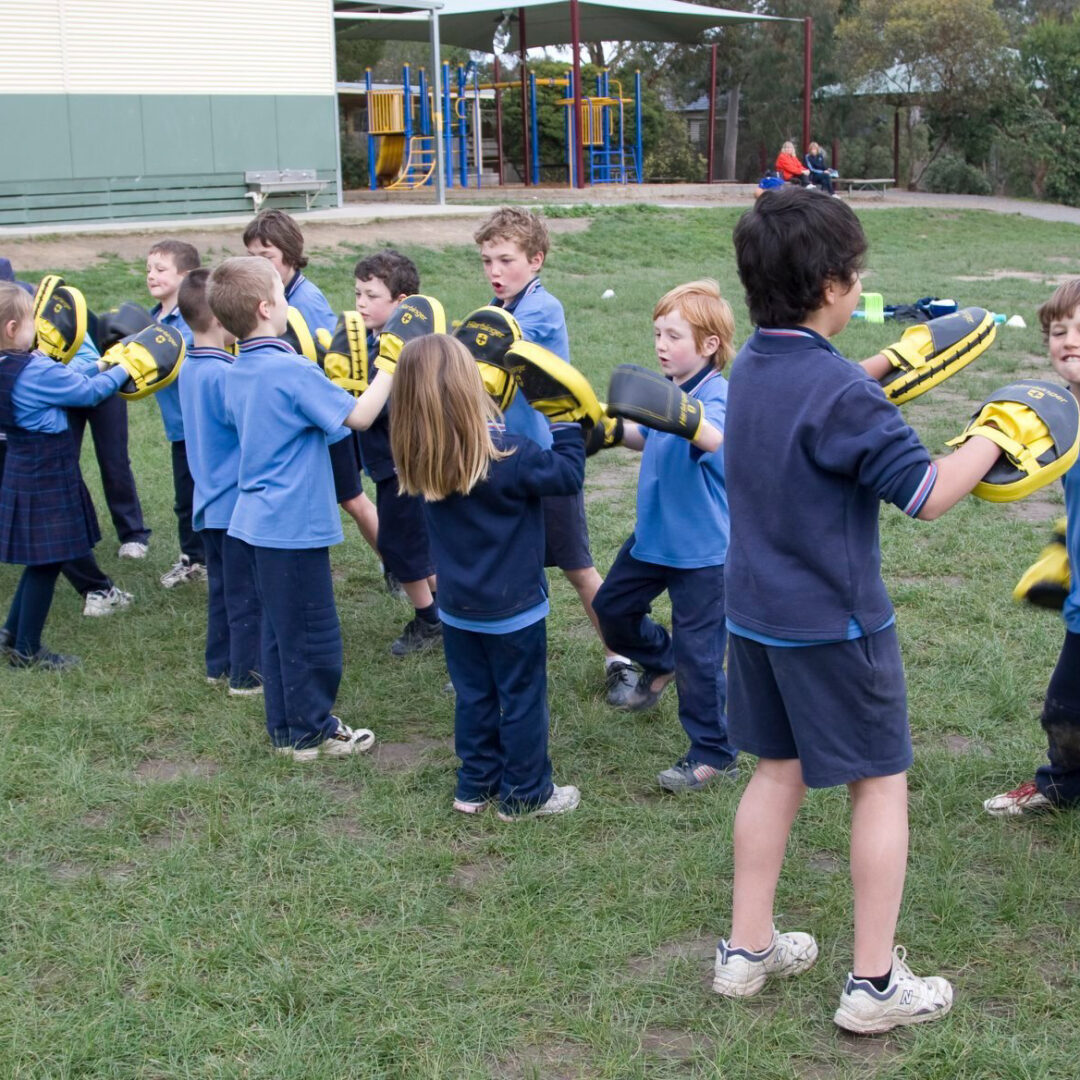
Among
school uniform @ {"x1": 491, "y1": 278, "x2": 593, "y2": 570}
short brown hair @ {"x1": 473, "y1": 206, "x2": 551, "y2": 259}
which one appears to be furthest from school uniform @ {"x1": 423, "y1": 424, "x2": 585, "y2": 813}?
short brown hair @ {"x1": 473, "y1": 206, "x2": 551, "y2": 259}

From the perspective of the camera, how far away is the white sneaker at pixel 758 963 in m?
2.84

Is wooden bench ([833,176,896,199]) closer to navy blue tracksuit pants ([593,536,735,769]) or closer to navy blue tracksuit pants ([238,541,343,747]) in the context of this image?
navy blue tracksuit pants ([593,536,735,769])

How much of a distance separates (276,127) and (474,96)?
29.0 ft

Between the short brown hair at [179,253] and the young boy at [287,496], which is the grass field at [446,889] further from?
the short brown hair at [179,253]

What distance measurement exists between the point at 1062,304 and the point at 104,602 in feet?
13.8

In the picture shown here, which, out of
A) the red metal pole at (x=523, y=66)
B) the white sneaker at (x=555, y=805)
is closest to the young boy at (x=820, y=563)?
the white sneaker at (x=555, y=805)

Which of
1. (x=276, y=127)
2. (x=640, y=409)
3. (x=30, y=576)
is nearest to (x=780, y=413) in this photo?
(x=640, y=409)

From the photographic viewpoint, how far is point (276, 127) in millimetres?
20188

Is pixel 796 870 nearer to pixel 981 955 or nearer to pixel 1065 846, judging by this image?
pixel 981 955

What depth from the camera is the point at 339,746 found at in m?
4.21

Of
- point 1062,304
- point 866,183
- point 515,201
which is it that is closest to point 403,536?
point 1062,304

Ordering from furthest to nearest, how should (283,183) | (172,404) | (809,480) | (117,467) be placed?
(283,183)
(117,467)
(172,404)
(809,480)

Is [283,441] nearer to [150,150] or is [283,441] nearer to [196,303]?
[196,303]

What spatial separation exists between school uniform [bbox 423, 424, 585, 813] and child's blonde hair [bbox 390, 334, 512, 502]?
83 millimetres
